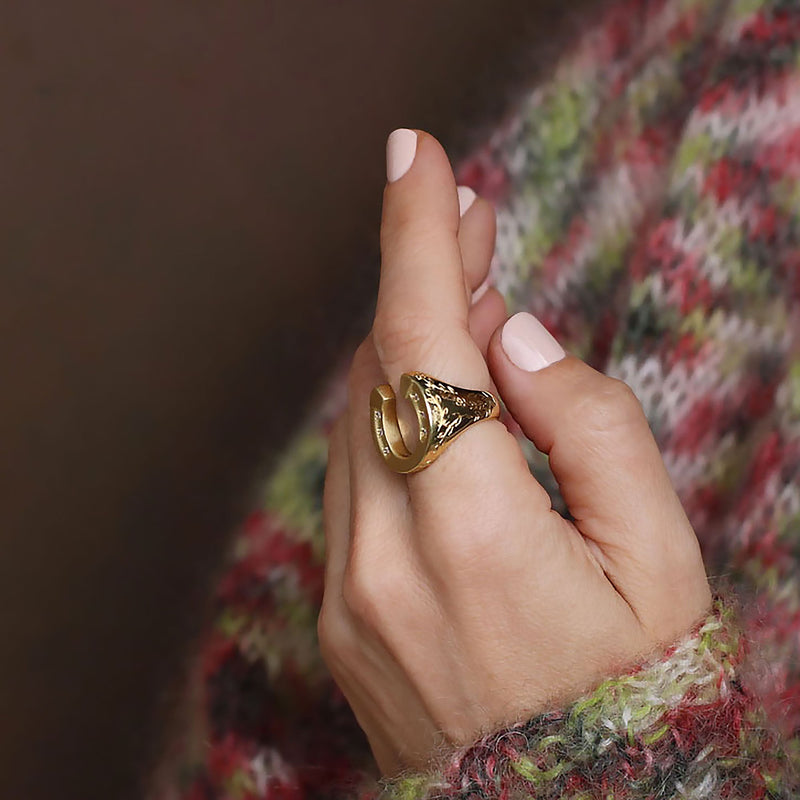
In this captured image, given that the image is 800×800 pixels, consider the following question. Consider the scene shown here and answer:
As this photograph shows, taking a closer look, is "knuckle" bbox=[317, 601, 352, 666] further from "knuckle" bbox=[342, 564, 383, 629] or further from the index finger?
the index finger

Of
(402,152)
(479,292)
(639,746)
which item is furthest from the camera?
(479,292)

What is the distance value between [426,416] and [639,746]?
0.18m

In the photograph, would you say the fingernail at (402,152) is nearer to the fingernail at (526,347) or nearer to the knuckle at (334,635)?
the fingernail at (526,347)

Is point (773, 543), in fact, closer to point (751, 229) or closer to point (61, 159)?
point (751, 229)

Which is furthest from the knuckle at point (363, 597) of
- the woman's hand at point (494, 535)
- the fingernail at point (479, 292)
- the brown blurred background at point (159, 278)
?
the brown blurred background at point (159, 278)

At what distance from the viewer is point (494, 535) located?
0.45 meters

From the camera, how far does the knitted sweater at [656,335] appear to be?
594 millimetres

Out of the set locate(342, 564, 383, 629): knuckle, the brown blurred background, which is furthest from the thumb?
the brown blurred background

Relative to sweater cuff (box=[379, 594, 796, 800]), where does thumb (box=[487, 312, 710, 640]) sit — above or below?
above

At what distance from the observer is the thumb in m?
0.46

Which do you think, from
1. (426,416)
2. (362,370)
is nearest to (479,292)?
(362,370)

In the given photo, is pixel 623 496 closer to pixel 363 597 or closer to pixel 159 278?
pixel 363 597

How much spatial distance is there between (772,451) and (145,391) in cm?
49

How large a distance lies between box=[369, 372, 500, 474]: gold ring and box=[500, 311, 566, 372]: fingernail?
0.04 metres
